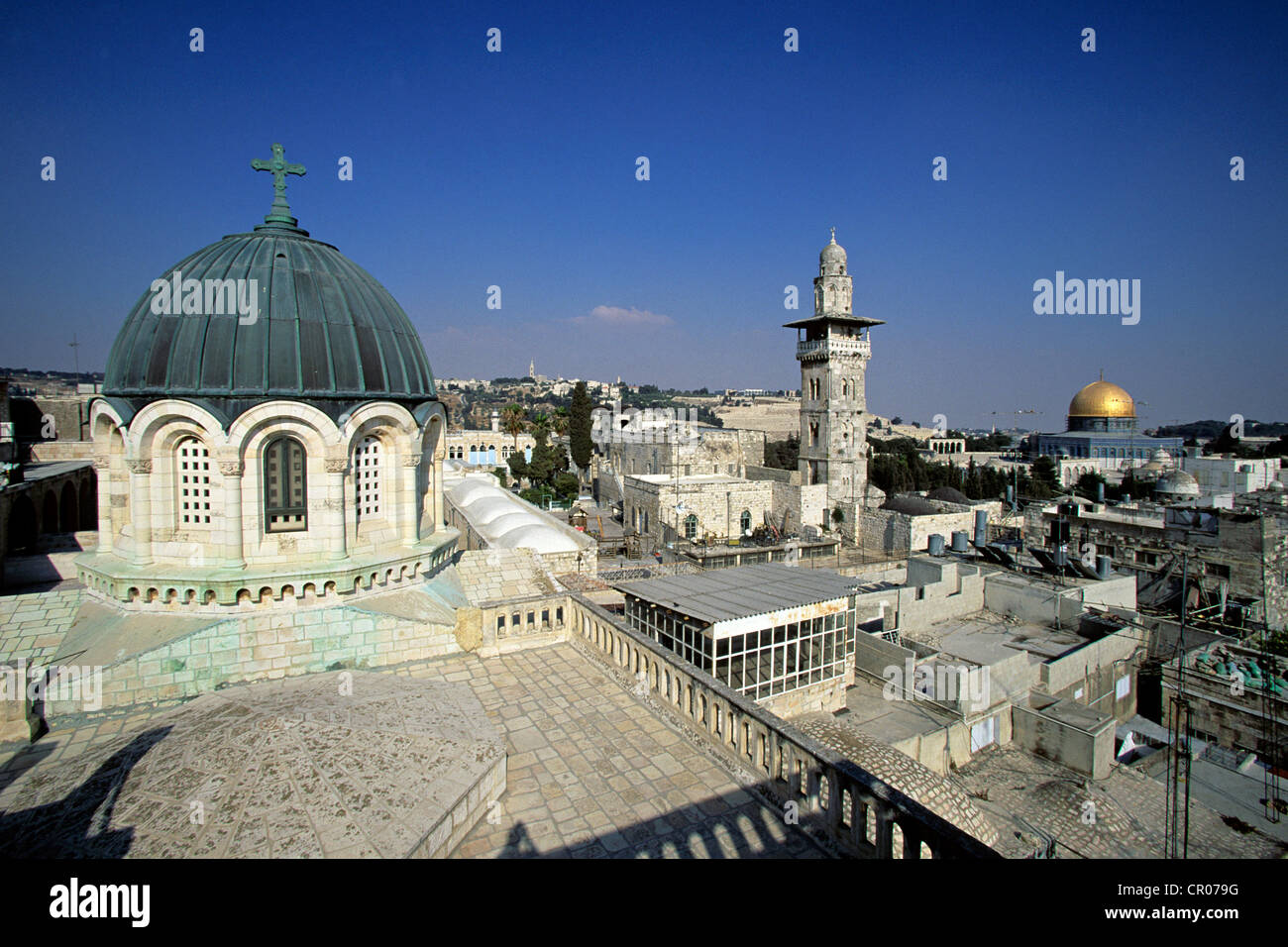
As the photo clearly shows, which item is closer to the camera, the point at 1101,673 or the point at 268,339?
the point at 268,339

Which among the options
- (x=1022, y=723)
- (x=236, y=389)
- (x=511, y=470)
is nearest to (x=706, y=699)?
(x=236, y=389)

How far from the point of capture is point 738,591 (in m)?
15.8

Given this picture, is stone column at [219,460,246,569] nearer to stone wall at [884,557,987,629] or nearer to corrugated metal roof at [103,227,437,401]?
corrugated metal roof at [103,227,437,401]

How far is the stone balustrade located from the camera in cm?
521

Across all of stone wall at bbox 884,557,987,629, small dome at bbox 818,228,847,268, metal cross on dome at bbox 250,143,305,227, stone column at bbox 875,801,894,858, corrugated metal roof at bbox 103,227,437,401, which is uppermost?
small dome at bbox 818,228,847,268

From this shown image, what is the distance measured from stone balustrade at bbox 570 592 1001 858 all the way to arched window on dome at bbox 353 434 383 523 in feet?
17.8

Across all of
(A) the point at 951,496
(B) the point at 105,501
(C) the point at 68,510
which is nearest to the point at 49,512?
(C) the point at 68,510

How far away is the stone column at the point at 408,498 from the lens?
1228 cm

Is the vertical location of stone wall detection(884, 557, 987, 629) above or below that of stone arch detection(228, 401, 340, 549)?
below

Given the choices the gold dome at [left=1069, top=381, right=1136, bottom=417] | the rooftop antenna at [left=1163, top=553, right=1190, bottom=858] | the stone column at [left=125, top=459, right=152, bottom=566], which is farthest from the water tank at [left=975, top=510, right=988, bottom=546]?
the gold dome at [left=1069, top=381, right=1136, bottom=417]

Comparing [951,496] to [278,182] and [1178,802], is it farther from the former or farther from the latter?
[278,182]

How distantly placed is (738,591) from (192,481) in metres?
11.1
